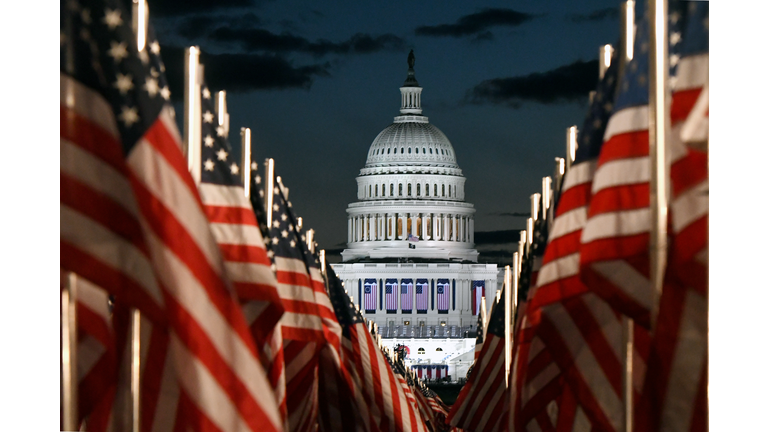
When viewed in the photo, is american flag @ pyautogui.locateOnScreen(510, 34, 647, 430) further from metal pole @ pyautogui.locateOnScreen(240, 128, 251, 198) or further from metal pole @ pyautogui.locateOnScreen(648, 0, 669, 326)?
metal pole @ pyautogui.locateOnScreen(240, 128, 251, 198)

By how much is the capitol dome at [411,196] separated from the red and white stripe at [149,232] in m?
117

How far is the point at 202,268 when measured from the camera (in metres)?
8.49

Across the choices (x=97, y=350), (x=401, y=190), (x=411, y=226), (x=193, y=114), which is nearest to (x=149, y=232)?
(x=97, y=350)

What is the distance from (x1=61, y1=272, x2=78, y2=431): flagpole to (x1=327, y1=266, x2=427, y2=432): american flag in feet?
36.2

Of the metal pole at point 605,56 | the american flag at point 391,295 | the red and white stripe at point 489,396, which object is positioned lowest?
the red and white stripe at point 489,396

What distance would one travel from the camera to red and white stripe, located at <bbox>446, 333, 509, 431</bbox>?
21375 mm

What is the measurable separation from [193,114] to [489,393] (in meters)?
11.5

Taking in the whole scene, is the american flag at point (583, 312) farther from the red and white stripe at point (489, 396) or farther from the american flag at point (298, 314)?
the red and white stripe at point (489, 396)

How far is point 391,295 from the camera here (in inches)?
4574

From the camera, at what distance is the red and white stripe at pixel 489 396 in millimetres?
21375

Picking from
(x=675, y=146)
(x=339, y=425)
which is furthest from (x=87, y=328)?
(x=339, y=425)

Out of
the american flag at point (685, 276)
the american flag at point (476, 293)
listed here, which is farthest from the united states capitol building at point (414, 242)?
the american flag at point (685, 276)

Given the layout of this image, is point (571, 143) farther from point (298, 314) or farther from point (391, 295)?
point (391, 295)

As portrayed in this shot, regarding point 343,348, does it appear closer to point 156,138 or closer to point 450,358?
point 156,138
